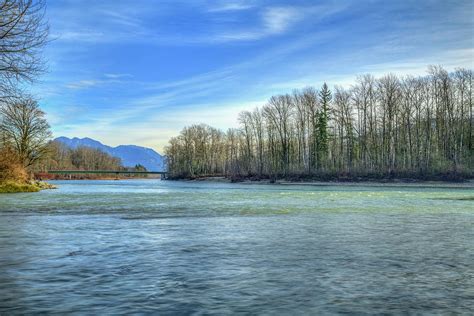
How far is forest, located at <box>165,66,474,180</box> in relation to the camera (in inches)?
2936

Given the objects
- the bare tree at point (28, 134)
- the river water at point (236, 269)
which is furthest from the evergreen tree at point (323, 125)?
the river water at point (236, 269)

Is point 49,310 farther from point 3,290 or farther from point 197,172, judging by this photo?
point 197,172

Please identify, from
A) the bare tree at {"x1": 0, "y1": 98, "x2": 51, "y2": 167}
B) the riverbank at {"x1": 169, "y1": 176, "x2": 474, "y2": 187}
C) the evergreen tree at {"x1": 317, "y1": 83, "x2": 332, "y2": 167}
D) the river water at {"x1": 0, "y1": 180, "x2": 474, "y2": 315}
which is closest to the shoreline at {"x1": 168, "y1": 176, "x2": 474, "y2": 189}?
the riverbank at {"x1": 169, "y1": 176, "x2": 474, "y2": 187}

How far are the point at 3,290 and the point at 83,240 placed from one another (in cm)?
525

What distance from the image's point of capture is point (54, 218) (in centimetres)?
1791

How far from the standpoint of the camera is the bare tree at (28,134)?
188 ft

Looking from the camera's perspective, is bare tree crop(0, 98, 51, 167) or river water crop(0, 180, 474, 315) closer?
river water crop(0, 180, 474, 315)

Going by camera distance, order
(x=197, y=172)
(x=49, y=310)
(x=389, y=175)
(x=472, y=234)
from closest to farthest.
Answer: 1. (x=49, y=310)
2. (x=472, y=234)
3. (x=389, y=175)
4. (x=197, y=172)

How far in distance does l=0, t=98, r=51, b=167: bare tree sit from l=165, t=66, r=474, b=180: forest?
47.8m

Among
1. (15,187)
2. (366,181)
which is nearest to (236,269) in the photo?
(15,187)

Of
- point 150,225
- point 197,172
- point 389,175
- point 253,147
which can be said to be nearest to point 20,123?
point 150,225

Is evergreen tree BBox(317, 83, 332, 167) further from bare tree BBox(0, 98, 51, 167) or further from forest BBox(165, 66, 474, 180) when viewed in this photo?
bare tree BBox(0, 98, 51, 167)

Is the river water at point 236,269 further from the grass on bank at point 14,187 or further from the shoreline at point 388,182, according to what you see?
the shoreline at point 388,182

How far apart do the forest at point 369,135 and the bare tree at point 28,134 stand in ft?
157
